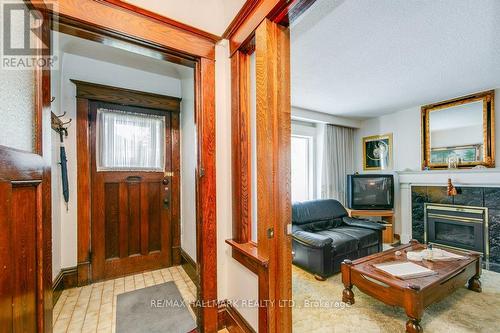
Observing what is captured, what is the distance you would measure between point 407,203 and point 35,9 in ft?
17.7

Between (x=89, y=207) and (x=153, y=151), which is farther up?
(x=153, y=151)

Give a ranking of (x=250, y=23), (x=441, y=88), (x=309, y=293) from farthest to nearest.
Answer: (x=441, y=88)
(x=309, y=293)
(x=250, y=23)

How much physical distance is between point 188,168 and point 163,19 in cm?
156

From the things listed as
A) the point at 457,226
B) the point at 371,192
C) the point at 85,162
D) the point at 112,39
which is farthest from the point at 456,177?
the point at 85,162

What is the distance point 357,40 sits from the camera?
2111mm

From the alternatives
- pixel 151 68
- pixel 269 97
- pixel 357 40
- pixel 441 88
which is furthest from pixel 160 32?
pixel 441 88

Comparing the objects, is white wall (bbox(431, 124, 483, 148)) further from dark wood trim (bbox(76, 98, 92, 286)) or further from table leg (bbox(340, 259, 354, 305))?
dark wood trim (bbox(76, 98, 92, 286))

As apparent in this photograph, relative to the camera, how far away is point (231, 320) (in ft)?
5.46

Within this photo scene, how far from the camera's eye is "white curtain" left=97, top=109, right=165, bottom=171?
2.56m

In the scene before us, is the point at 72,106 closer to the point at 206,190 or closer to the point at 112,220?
the point at 112,220

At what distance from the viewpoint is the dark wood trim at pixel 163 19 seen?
1364 millimetres

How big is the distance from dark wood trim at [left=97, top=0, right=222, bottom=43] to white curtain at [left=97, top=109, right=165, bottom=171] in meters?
1.48

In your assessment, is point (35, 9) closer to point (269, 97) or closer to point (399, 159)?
point (269, 97)

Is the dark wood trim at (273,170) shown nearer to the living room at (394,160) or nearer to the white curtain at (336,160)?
the living room at (394,160)
